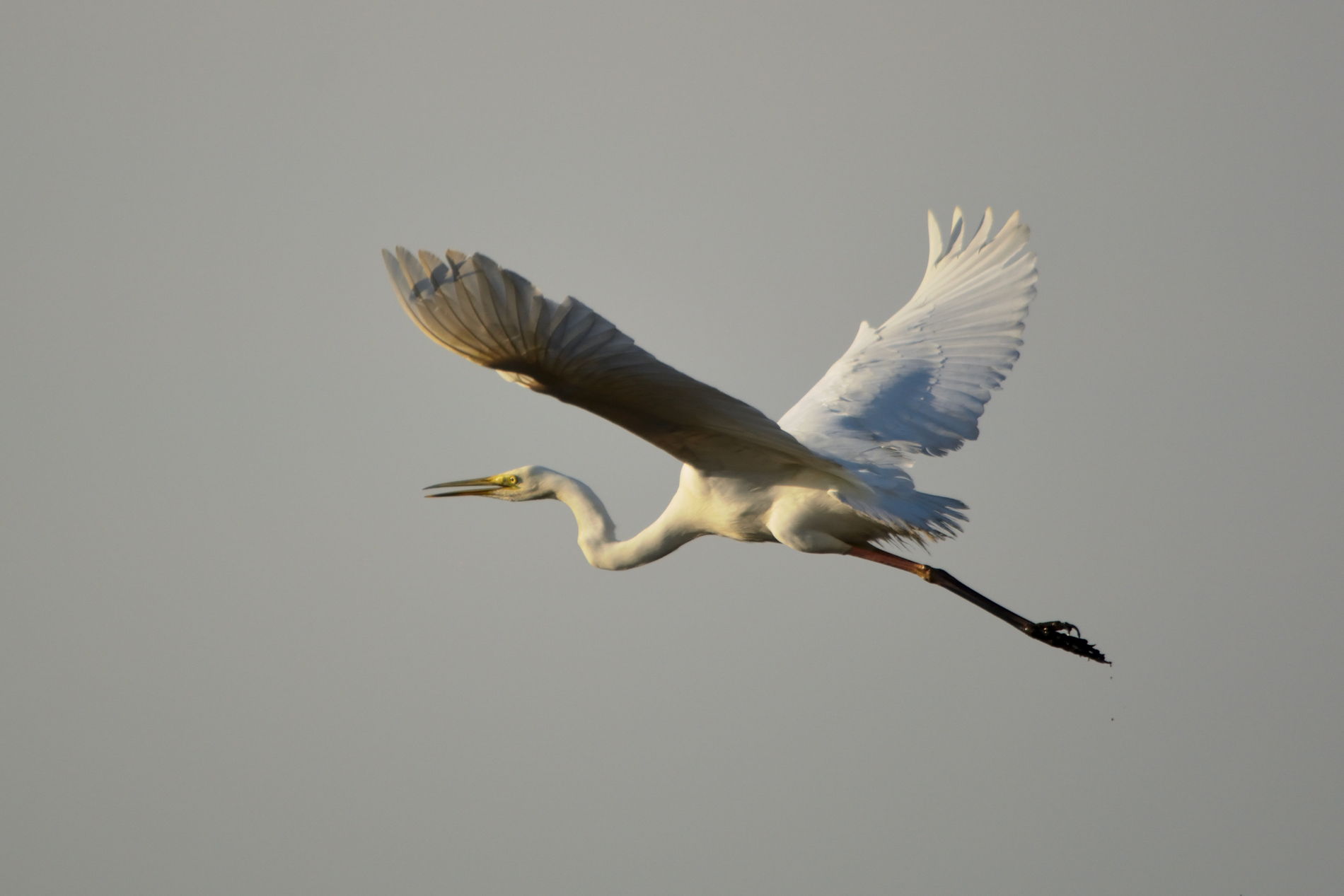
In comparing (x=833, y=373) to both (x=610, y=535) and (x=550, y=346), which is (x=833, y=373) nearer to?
(x=610, y=535)

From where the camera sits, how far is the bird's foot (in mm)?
9570

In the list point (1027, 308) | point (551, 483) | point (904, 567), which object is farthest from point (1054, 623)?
point (551, 483)

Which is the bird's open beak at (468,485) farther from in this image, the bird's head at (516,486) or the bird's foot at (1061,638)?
the bird's foot at (1061,638)

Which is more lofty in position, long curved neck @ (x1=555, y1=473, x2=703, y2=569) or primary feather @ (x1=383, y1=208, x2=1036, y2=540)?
primary feather @ (x1=383, y1=208, x2=1036, y2=540)

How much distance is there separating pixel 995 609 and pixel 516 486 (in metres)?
3.83

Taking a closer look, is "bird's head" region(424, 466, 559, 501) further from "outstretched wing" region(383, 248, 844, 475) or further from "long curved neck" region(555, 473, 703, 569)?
"outstretched wing" region(383, 248, 844, 475)

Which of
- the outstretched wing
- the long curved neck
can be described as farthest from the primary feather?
the long curved neck

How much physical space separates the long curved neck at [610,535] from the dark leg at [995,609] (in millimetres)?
1333

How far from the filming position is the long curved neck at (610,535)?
32.0ft

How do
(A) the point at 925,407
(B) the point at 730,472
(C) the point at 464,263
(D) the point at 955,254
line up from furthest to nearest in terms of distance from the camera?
(D) the point at 955,254, (A) the point at 925,407, (B) the point at 730,472, (C) the point at 464,263

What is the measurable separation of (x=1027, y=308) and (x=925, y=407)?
1233mm

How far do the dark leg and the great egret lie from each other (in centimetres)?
1

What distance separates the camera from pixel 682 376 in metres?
6.78

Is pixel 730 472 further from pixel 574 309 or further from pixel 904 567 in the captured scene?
pixel 574 309
